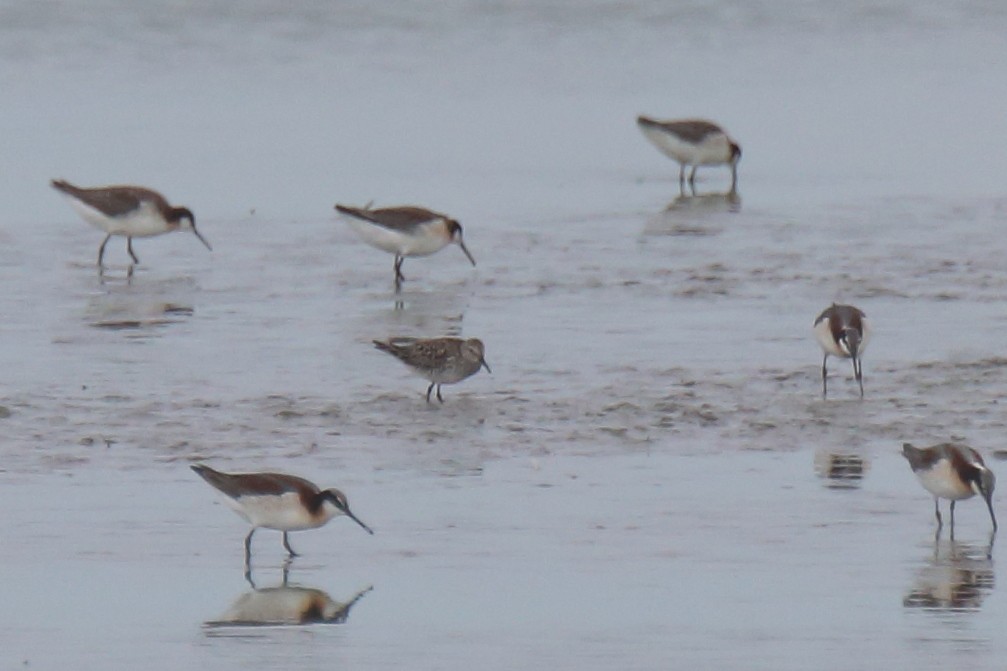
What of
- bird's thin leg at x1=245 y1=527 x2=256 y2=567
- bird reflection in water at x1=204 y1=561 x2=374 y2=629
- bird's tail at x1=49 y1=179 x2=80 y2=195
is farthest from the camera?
bird's tail at x1=49 y1=179 x2=80 y2=195

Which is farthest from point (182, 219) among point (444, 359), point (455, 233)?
point (444, 359)

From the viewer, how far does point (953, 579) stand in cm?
1101

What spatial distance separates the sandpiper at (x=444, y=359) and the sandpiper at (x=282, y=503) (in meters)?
3.49

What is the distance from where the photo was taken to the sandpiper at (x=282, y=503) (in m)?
11.3

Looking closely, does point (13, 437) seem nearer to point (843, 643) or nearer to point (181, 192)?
point (843, 643)

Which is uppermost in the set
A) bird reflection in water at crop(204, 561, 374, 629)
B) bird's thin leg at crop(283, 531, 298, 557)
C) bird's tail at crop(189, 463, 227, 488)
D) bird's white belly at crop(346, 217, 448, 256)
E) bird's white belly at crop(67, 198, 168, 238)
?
bird's white belly at crop(67, 198, 168, 238)

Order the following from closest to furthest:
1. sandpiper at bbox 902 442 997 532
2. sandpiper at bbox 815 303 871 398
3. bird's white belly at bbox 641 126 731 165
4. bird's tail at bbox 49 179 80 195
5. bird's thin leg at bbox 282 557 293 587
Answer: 1. bird's thin leg at bbox 282 557 293 587
2. sandpiper at bbox 902 442 997 532
3. sandpiper at bbox 815 303 871 398
4. bird's tail at bbox 49 179 80 195
5. bird's white belly at bbox 641 126 731 165

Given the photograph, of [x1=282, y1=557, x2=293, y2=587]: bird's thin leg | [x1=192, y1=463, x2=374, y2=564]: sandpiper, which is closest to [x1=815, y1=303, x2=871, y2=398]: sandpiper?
[x1=192, y1=463, x2=374, y2=564]: sandpiper

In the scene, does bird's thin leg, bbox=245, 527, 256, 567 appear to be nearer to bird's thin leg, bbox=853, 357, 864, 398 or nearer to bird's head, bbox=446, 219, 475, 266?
bird's thin leg, bbox=853, 357, 864, 398

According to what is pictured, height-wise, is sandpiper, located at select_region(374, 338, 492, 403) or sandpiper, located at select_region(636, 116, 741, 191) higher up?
sandpiper, located at select_region(636, 116, 741, 191)

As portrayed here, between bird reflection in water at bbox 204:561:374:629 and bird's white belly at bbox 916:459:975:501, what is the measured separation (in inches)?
117

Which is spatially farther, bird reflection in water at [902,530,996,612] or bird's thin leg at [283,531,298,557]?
bird's thin leg at [283,531,298,557]

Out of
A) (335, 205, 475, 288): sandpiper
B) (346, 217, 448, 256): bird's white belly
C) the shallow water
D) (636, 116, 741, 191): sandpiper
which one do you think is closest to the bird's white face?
the shallow water

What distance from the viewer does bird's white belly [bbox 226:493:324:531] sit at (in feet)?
37.0
